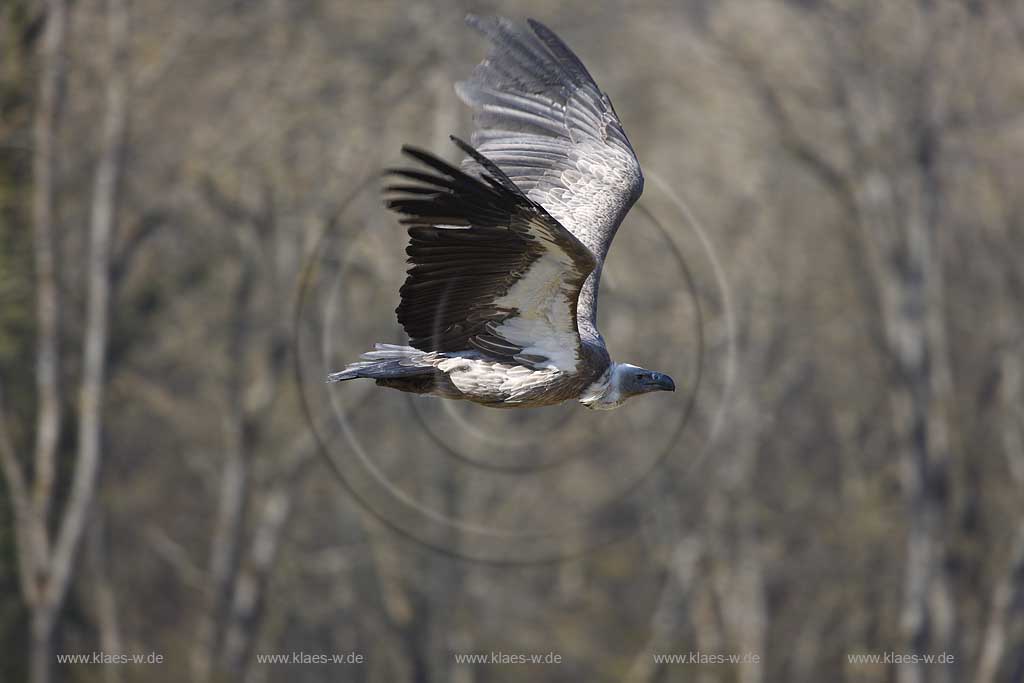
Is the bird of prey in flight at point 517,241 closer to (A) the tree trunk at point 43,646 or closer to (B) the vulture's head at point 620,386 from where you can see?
(B) the vulture's head at point 620,386

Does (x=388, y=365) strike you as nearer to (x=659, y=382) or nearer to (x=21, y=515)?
(x=659, y=382)

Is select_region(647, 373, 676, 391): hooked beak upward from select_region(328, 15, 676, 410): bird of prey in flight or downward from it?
downward

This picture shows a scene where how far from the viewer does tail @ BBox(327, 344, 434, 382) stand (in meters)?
7.95

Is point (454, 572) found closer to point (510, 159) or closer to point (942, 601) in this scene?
point (942, 601)

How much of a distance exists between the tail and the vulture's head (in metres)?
0.88

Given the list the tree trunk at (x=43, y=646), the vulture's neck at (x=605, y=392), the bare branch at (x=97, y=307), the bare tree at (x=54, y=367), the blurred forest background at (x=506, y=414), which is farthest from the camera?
the blurred forest background at (x=506, y=414)

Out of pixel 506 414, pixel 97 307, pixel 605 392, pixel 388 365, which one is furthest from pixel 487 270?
pixel 97 307

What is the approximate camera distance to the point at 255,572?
91.5ft

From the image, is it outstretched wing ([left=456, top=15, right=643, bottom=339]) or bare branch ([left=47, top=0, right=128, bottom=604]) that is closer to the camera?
outstretched wing ([left=456, top=15, right=643, bottom=339])

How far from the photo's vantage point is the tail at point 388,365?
7952 millimetres

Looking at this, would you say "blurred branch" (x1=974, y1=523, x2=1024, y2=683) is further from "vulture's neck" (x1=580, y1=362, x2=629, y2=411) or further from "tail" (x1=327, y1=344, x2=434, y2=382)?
"tail" (x1=327, y1=344, x2=434, y2=382)

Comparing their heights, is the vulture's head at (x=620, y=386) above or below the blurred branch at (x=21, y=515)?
above

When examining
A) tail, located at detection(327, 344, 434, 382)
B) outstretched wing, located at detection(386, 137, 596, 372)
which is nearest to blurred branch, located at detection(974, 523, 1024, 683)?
outstretched wing, located at detection(386, 137, 596, 372)

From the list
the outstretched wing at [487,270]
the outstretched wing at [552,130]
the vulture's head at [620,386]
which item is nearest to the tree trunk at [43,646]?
the outstretched wing at [552,130]
